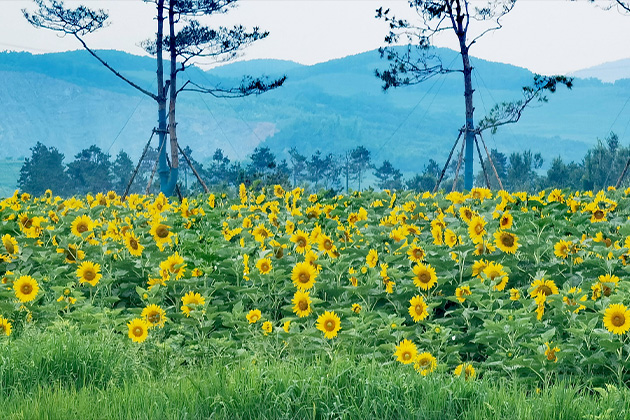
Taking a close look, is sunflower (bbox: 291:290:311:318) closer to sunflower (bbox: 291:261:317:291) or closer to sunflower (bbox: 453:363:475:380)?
sunflower (bbox: 291:261:317:291)

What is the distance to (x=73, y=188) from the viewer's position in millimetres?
92875

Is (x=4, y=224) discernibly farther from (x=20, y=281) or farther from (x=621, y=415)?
(x=621, y=415)

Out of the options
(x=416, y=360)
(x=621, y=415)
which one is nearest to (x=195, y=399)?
(x=416, y=360)

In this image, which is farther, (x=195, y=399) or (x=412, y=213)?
(x=412, y=213)

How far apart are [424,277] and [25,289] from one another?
313cm

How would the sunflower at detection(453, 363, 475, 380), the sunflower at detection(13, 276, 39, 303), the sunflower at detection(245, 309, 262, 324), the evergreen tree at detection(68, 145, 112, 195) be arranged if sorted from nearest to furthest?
the sunflower at detection(453, 363, 475, 380) < the sunflower at detection(245, 309, 262, 324) < the sunflower at detection(13, 276, 39, 303) < the evergreen tree at detection(68, 145, 112, 195)

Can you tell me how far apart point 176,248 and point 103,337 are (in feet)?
7.99

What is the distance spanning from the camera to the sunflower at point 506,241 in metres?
6.38

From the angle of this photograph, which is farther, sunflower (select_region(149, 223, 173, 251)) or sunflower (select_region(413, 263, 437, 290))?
sunflower (select_region(149, 223, 173, 251))

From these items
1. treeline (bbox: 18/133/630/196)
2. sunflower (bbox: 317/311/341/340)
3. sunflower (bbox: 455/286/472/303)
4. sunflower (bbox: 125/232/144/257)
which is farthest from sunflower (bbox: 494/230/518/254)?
treeline (bbox: 18/133/630/196)

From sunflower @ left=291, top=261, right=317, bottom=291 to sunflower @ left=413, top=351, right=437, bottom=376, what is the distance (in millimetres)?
1444

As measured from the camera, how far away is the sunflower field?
5.07 meters

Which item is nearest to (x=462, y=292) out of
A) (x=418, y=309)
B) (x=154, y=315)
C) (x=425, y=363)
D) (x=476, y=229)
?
(x=418, y=309)

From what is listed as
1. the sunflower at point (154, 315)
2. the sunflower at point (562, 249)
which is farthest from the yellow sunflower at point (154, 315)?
the sunflower at point (562, 249)
